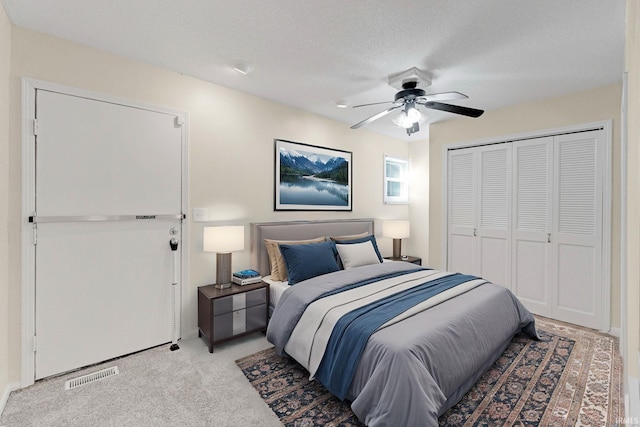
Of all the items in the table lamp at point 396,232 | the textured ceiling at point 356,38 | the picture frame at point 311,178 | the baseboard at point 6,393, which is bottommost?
the baseboard at point 6,393

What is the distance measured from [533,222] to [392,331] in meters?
2.81

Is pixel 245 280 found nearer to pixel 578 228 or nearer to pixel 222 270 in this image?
pixel 222 270

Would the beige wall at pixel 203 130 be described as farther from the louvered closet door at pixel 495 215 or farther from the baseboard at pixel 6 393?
the louvered closet door at pixel 495 215

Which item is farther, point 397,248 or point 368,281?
point 397,248

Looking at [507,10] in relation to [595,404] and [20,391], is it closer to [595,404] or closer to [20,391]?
[595,404]

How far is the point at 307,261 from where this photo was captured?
3.08 m

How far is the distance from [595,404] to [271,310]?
2.56 meters

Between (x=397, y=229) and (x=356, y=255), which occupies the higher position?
(x=397, y=229)

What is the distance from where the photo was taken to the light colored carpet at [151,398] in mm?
1839

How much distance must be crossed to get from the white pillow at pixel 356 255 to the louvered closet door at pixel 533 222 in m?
1.80

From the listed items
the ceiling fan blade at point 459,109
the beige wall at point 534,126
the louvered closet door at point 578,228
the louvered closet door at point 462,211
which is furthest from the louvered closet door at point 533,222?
the ceiling fan blade at point 459,109

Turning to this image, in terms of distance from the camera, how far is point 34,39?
2.17m

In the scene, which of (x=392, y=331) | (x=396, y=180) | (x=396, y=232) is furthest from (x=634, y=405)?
(x=396, y=180)

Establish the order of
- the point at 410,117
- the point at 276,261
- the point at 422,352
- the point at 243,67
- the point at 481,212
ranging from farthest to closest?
1. the point at 481,212
2. the point at 276,261
3. the point at 410,117
4. the point at 243,67
5. the point at 422,352
